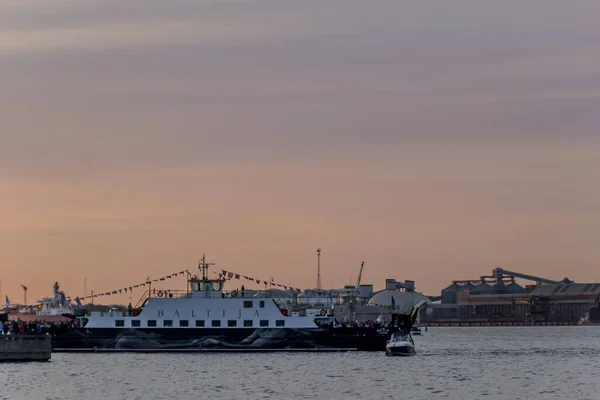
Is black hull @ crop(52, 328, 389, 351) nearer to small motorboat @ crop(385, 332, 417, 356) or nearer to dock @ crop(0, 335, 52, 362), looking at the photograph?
small motorboat @ crop(385, 332, 417, 356)

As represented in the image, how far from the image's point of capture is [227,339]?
12700cm

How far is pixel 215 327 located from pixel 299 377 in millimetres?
31998

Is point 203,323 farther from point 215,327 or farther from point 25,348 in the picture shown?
point 25,348

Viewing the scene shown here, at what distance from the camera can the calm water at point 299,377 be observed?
82.2m

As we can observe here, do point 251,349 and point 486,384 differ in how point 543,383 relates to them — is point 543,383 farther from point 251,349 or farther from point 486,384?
point 251,349

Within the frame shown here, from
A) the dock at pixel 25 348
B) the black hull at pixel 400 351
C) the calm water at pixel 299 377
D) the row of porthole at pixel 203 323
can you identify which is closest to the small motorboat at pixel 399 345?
the black hull at pixel 400 351

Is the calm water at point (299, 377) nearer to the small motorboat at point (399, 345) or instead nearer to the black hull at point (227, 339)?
the small motorboat at point (399, 345)

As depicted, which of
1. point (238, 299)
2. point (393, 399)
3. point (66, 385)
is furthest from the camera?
point (238, 299)

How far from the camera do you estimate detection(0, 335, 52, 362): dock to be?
106137mm

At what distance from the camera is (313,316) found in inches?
5049

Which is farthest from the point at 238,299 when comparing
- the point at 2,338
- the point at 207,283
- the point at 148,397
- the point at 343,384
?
the point at 148,397

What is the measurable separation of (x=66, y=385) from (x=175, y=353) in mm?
38925

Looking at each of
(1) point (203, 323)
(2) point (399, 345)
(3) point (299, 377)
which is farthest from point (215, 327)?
(3) point (299, 377)

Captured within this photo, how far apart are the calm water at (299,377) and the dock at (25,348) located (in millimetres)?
1126
